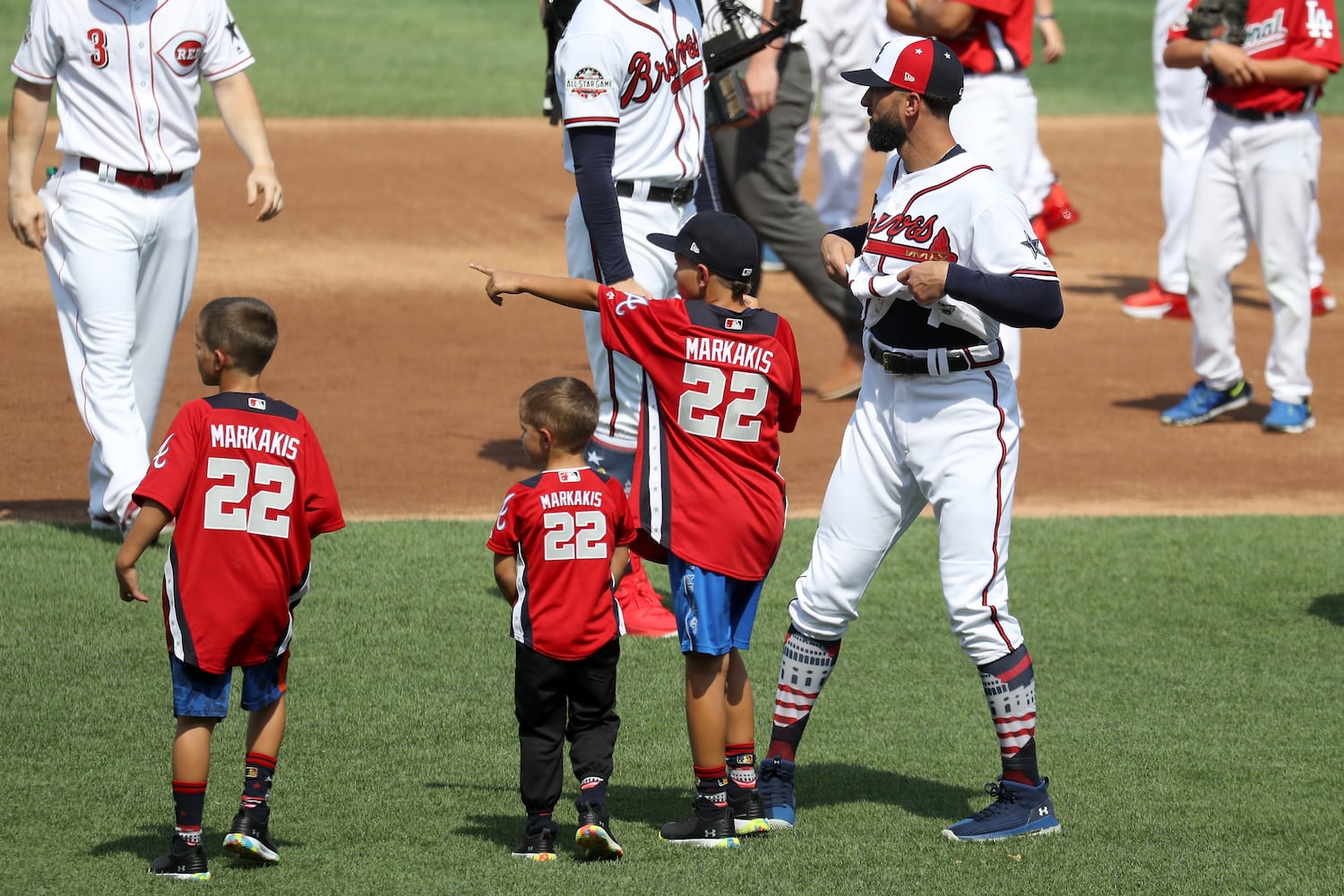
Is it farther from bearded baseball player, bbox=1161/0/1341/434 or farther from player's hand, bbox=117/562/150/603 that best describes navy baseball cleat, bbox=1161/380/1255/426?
player's hand, bbox=117/562/150/603

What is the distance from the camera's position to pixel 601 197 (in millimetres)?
5809

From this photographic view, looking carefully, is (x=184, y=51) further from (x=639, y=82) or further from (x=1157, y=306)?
(x=1157, y=306)

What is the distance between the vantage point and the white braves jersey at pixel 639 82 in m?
5.87

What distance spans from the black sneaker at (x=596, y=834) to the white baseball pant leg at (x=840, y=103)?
800 centimetres

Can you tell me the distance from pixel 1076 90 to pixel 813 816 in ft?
58.2

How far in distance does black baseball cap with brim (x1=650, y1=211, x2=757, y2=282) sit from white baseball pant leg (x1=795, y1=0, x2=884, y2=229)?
292 inches

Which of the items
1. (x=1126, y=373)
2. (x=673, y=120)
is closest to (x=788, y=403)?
(x=673, y=120)

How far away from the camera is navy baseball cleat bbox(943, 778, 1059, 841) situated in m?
4.41

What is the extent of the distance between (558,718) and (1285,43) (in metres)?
5.84

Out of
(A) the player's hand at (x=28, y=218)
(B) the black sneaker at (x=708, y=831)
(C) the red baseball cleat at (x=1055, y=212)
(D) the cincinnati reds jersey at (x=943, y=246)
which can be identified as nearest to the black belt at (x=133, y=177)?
(A) the player's hand at (x=28, y=218)

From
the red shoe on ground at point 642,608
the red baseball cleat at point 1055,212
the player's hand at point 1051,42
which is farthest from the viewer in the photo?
the red baseball cleat at point 1055,212

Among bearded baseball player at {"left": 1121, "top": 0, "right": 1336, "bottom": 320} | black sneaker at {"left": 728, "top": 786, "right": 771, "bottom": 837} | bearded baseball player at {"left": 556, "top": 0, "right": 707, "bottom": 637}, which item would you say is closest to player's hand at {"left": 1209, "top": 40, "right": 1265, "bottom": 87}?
bearded baseball player at {"left": 1121, "top": 0, "right": 1336, "bottom": 320}

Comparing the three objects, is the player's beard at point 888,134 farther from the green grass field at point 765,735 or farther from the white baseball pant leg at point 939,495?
the green grass field at point 765,735

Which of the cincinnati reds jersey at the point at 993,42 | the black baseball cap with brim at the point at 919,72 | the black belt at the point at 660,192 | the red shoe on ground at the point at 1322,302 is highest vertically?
the black baseball cap with brim at the point at 919,72
